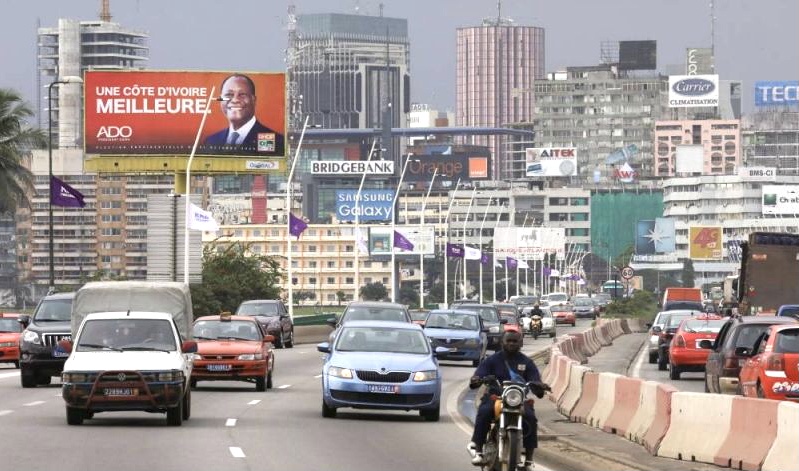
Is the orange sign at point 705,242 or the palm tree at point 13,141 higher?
the palm tree at point 13,141

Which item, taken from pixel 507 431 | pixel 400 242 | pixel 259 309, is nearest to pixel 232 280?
pixel 400 242

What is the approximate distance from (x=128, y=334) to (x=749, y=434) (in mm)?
10456

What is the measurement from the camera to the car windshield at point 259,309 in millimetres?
59338

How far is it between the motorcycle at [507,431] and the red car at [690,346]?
23006mm

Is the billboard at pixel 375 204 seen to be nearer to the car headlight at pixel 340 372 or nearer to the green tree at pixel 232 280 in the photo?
the green tree at pixel 232 280

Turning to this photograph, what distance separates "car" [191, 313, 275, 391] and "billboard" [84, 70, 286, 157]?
1881 inches

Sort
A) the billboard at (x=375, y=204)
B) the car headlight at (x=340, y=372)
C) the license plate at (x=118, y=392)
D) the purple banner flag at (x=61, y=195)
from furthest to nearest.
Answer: the billboard at (x=375, y=204)
the purple banner flag at (x=61, y=195)
the car headlight at (x=340, y=372)
the license plate at (x=118, y=392)

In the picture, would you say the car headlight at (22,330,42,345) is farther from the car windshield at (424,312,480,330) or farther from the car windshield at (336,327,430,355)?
the car windshield at (424,312,480,330)

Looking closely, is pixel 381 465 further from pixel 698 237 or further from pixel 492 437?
pixel 698 237

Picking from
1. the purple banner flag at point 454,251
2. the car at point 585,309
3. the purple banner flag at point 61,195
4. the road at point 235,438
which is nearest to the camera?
the road at point 235,438

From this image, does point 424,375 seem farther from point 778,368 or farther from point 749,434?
point 749,434

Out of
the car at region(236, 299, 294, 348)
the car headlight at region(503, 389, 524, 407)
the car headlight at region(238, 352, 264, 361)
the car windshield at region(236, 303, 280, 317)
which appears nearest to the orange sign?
the car at region(236, 299, 294, 348)

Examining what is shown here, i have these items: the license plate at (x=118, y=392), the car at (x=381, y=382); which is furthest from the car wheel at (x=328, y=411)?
the license plate at (x=118, y=392)

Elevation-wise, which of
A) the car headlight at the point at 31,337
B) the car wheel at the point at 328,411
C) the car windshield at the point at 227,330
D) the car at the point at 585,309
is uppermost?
the car windshield at the point at 227,330
